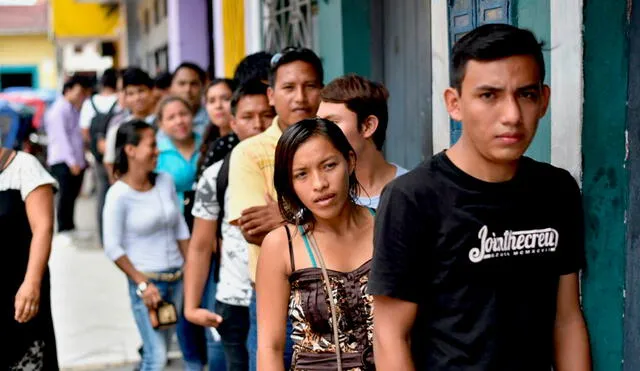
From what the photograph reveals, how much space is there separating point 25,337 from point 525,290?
307cm

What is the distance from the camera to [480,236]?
7.77 feet

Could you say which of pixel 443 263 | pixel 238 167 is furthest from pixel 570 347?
pixel 238 167

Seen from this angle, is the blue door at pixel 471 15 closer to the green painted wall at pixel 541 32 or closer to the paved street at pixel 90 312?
the green painted wall at pixel 541 32

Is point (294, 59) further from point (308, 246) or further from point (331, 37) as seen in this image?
point (331, 37)

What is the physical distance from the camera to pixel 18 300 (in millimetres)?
4715

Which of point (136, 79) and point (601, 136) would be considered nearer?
point (601, 136)

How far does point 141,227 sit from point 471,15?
2.41 m

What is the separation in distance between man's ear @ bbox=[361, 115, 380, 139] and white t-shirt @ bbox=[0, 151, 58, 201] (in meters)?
1.90

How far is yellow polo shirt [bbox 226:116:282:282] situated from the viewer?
153 inches

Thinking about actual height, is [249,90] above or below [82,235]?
above

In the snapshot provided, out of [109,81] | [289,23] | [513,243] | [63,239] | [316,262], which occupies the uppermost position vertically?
[289,23]

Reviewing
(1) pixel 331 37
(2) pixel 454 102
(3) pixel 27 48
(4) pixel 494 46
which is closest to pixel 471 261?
(2) pixel 454 102

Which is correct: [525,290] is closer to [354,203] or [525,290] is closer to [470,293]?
[470,293]

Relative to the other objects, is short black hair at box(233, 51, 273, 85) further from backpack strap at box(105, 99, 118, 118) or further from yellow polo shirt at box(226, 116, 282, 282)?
backpack strap at box(105, 99, 118, 118)
